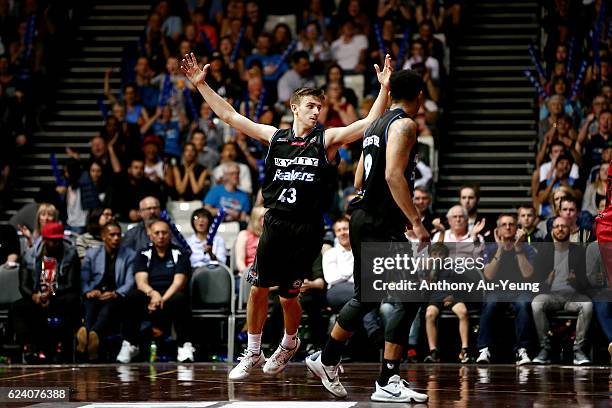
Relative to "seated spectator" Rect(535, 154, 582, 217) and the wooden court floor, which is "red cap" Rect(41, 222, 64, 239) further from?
"seated spectator" Rect(535, 154, 582, 217)

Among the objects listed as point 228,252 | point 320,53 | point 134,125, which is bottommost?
point 228,252

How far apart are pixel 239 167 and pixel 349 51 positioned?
3.42m

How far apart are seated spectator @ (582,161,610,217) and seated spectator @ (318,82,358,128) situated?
376 cm

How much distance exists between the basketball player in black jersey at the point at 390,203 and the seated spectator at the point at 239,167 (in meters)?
8.03

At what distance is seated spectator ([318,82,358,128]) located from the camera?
1752 centimetres

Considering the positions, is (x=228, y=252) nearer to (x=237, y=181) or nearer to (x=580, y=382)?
(x=237, y=181)

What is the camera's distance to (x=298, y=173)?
9.60m

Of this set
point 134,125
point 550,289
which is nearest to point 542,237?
point 550,289

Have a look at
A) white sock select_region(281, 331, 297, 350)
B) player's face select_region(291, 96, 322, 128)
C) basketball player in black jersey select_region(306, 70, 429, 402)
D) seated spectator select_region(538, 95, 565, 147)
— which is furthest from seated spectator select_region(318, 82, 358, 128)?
basketball player in black jersey select_region(306, 70, 429, 402)

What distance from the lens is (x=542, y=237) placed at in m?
14.2

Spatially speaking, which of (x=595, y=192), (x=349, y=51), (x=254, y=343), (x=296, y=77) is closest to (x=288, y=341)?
(x=254, y=343)

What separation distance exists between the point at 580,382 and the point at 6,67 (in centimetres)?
1242

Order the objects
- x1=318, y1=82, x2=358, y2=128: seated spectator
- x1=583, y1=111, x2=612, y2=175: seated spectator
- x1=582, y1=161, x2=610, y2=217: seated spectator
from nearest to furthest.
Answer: x1=582, y1=161, x2=610, y2=217: seated spectator
x1=583, y1=111, x2=612, y2=175: seated spectator
x1=318, y1=82, x2=358, y2=128: seated spectator

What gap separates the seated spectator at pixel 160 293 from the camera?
14.4 m
